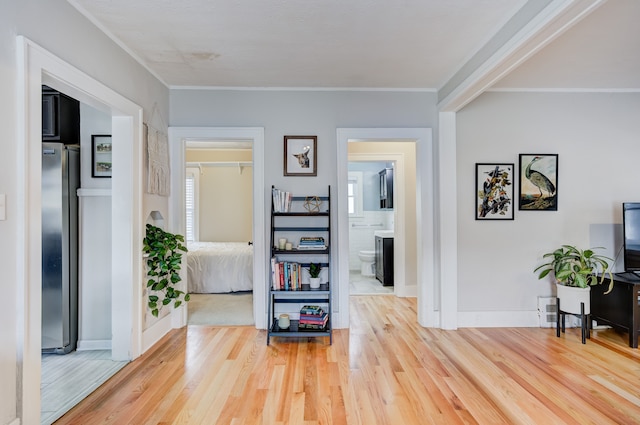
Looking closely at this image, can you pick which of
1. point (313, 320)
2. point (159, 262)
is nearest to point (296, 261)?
point (313, 320)

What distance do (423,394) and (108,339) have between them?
2673 millimetres

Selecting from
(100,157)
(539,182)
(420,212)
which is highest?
(100,157)

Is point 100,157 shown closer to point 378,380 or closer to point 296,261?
point 296,261

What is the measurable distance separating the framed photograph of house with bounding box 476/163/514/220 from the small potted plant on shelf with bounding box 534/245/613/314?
64 cm

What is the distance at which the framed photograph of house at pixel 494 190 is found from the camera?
3.54 meters

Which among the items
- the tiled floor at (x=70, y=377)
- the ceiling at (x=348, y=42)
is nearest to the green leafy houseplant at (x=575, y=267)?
the ceiling at (x=348, y=42)

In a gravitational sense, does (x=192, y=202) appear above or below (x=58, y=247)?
above

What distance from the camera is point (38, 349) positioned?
1.83 meters

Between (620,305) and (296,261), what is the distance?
3066 millimetres

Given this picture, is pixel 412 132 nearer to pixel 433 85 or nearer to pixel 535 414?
pixel 433 85

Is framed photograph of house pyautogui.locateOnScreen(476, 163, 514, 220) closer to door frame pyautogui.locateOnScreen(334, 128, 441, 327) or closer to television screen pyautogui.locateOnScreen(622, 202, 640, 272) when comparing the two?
door frame pyautogui.locateOnScreen(334, 128, 441, 327)

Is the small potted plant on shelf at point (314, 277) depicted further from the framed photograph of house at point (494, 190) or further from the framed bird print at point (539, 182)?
the framed bird print at point (539, 182)

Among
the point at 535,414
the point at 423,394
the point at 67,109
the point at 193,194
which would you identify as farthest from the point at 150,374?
the point at 193,194

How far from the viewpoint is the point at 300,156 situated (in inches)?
140
